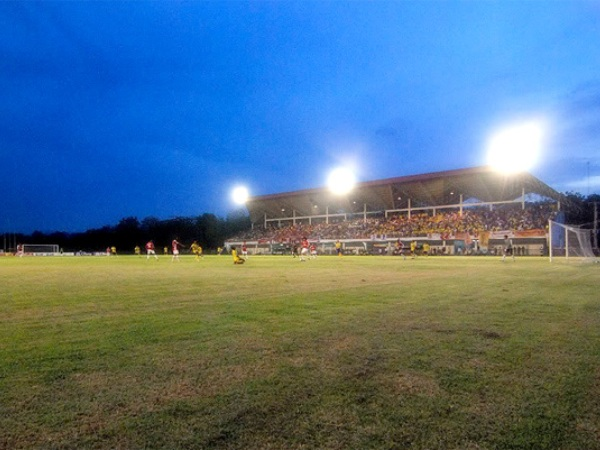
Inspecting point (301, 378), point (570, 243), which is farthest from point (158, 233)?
point (301, 378)

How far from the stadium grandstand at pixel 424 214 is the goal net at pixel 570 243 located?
1621 millimetres

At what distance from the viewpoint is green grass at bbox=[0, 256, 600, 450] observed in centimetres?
268

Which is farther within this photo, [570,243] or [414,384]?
[570,243]

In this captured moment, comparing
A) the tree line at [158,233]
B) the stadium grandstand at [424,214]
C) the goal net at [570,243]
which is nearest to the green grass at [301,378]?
the goal net at [570,243]

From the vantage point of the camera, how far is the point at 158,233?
99250 mm

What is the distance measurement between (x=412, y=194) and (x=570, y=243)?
911 inches

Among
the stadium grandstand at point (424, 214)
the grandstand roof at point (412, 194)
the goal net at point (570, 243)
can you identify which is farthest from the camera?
the grandstand roof at point (412, 194)

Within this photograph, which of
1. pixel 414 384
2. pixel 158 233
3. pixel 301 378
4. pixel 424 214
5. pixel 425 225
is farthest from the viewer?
pixel 158 233

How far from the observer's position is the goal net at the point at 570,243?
109ft

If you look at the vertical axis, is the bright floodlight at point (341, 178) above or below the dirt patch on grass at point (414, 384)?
above

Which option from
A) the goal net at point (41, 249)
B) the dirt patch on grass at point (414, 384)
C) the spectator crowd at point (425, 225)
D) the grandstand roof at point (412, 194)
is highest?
the grandstand roof at point (412, 194)

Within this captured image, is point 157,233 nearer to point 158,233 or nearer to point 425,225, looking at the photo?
point 158,233

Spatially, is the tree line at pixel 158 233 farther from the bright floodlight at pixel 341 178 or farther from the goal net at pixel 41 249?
the bright floodlight at pixel 341 178

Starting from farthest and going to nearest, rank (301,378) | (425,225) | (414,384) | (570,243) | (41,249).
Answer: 1. (41,249)
2. (425,225)
3. (570,243)
4. (301,378)
5. (414,384)
